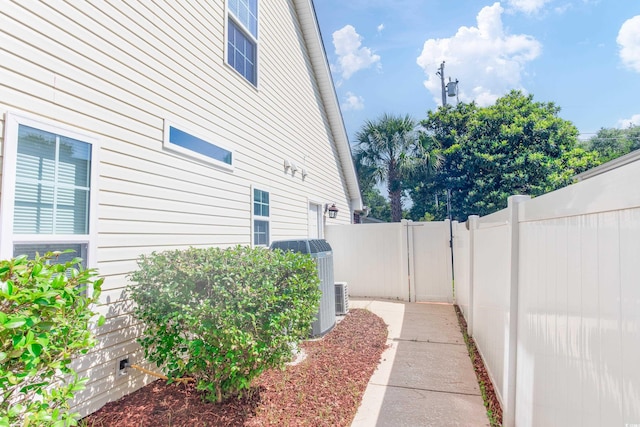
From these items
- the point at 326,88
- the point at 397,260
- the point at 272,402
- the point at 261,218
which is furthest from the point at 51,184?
the point at 326,88

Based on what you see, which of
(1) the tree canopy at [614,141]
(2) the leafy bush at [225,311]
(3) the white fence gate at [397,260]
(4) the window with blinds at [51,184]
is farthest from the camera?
(1) the tree canopy at [614,141]

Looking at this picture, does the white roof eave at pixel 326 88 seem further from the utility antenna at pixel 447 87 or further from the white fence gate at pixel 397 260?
the utility antenna at pixel 447 87

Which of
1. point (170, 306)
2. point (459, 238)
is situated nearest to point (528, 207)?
point (170, 306)

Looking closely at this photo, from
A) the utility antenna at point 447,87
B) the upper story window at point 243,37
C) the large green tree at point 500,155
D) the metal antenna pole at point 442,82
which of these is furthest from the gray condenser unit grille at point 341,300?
the metal antenna pole at point 442,82

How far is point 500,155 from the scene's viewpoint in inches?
590

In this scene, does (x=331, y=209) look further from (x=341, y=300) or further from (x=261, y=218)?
(x=261, y=218)

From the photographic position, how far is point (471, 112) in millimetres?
16594

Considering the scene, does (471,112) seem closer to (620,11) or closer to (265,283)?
(620,11)

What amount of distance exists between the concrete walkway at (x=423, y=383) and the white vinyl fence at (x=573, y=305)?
48cm

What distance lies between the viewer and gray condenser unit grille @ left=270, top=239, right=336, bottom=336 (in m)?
4.89

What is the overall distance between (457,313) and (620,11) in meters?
14.7

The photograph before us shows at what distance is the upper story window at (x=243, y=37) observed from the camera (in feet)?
17.4

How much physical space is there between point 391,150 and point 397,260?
710 centimetres

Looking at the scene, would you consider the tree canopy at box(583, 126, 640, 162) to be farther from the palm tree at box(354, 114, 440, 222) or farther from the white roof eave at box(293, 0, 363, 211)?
the white roof eave at box(293, 0, 363, 211)
